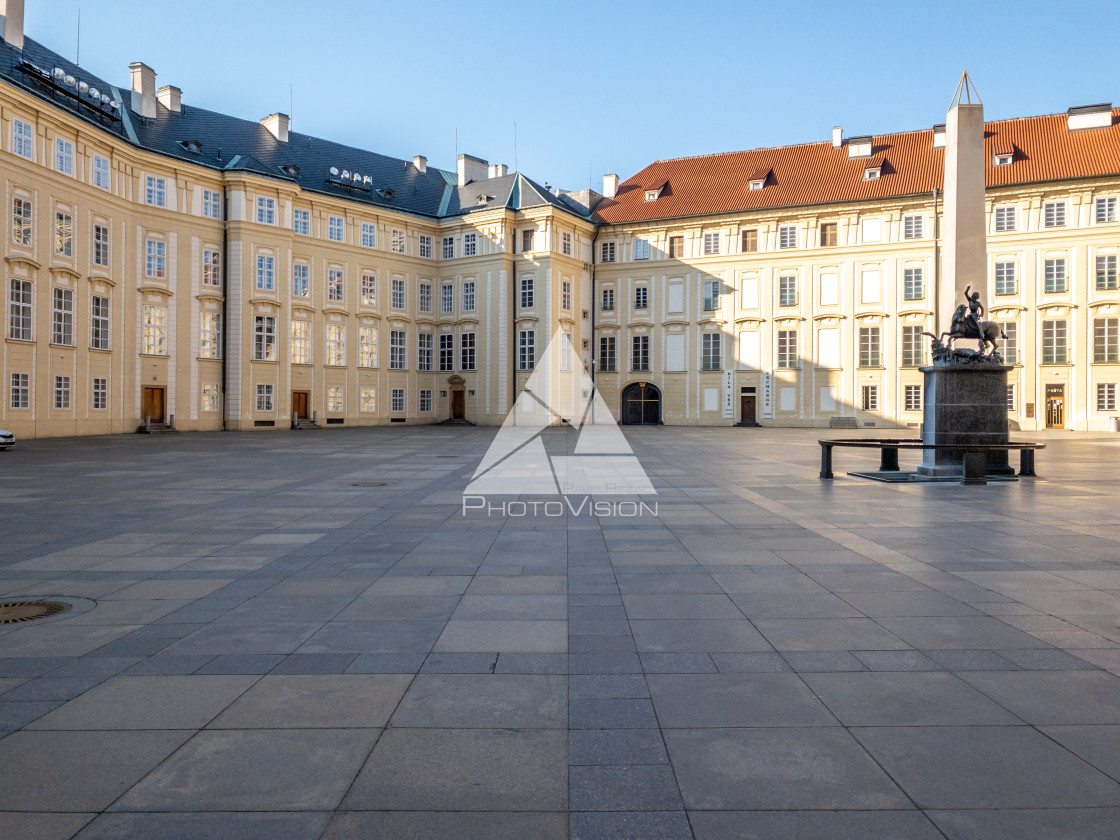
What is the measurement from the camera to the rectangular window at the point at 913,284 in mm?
51469

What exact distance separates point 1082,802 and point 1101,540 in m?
7.87

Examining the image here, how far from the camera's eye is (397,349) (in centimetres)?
5631

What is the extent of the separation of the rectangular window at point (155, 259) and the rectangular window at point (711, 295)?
3513cm

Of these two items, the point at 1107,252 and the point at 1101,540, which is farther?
the point at 1107,252

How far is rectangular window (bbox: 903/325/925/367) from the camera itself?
51.6 metres

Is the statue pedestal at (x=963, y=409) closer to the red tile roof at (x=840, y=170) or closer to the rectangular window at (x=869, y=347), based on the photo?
the rectangular window at (x=869, y=347)

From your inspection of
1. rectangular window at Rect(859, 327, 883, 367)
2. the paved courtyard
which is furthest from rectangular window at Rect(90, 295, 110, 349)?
rectangular window at Rect(859, 327, 883, 367)

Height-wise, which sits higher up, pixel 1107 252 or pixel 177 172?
pixel 177 172

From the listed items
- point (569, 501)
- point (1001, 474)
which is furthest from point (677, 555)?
point (1001, 474)

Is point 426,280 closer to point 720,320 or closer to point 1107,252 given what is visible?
point 720,320

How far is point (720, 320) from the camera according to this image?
186 ft

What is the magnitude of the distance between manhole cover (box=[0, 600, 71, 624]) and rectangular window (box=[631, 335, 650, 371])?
5373 cm

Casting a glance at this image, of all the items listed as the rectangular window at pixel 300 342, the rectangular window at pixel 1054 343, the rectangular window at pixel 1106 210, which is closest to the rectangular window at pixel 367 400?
the rectangular window at pixel 300 342

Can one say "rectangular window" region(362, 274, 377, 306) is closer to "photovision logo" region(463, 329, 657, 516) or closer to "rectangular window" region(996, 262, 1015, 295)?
"photovision logo" region(463, 329, 657, 516)
